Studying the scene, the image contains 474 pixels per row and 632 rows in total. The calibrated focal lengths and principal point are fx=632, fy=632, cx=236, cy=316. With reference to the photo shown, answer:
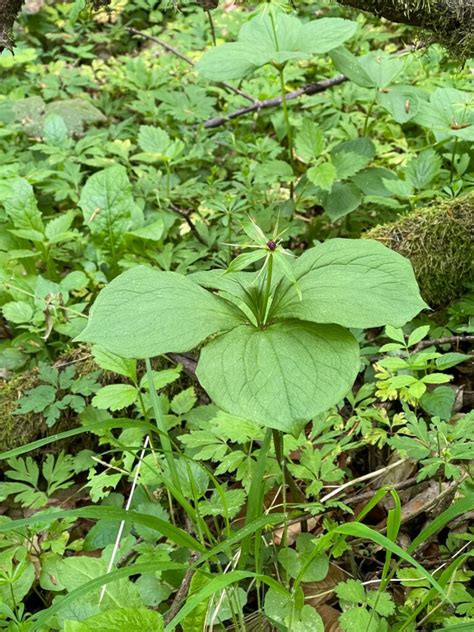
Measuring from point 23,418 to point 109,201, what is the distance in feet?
3.52

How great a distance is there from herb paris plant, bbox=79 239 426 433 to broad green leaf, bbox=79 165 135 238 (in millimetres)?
1356

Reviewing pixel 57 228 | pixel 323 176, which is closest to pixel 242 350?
pixel 323 176

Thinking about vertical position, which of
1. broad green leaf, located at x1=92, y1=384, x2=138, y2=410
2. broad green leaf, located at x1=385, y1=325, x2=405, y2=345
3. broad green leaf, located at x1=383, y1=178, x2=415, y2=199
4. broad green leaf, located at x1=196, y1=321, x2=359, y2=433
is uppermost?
broad green leaf, located at x1=196, y1=321, x2=359, y2=433

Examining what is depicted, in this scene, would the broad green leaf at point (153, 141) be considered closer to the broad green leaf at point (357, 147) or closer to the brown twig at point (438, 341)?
the broad green leaf at point (357, 147)

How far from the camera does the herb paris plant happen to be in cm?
125

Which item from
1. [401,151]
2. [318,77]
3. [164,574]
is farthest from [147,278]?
[318,77]

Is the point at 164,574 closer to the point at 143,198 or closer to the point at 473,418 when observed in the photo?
the point at 473,418

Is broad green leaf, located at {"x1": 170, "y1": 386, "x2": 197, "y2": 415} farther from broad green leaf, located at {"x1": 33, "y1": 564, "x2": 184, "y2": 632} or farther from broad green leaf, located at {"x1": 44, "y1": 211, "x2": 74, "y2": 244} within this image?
broad green leaf, located at {"x1": 44, "y1": 211, "x2": 74, "y2": 244}

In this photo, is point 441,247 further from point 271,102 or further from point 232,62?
point 271,102

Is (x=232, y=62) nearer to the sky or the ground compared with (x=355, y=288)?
nearer to the sky

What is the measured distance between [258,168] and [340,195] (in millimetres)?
416

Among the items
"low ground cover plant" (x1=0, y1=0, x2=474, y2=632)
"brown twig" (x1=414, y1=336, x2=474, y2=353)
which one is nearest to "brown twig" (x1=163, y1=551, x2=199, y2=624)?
"low ground cover plant" (x1=0, y1=0, x2=474, y2=632)

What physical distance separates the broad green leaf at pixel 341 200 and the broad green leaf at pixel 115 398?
4.09ft

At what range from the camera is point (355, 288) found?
1.40m
